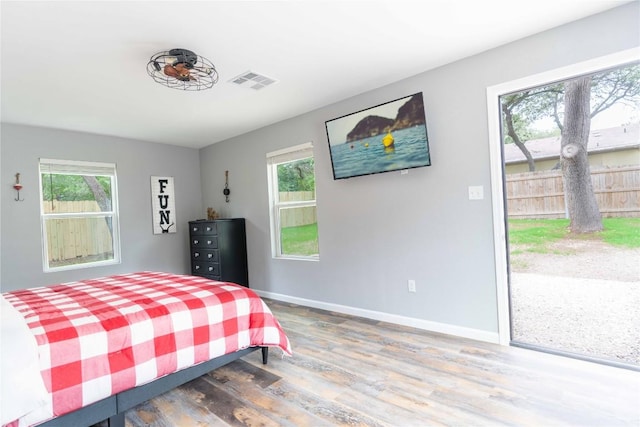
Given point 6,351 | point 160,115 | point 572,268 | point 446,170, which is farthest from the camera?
point 160,115

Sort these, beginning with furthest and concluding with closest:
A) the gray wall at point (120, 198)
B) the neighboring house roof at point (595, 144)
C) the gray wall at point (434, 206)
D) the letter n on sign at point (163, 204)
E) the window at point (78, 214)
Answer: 1. the letter n on sign at point (163, 204)
2. the window at point (78, 214)
3. the gray wall at point (120, 198)
4. the gray wall at point (434, 206)
5. the neighboring house roof at point (595, 144)

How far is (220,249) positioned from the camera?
13.8 feet

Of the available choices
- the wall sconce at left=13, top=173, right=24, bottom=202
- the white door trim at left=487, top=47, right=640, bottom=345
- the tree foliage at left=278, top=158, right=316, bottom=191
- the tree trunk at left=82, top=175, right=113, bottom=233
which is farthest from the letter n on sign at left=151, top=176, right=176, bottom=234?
the white door trim at left=487, top=47, right=640, bottom=345

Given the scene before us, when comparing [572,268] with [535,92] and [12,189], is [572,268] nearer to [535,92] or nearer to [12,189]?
[535,92]

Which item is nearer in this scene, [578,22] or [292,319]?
[578,22]

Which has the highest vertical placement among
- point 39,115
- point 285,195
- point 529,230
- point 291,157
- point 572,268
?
point 39,115

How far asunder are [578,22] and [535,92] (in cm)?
47

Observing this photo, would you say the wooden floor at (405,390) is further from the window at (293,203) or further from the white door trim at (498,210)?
the window at (293,203)

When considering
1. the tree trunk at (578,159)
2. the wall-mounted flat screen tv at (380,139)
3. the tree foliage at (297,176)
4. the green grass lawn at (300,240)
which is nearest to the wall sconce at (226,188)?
the tree foliage at (297,176)

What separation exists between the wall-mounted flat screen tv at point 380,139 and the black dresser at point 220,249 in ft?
5.81

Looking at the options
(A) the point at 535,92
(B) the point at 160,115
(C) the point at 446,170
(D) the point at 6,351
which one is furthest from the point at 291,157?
(D) the point at 6,351

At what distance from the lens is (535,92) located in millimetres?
2385

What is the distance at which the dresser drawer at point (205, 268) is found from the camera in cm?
422

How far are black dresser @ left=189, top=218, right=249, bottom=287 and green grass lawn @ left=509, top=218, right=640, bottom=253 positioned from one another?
3.26 meters
